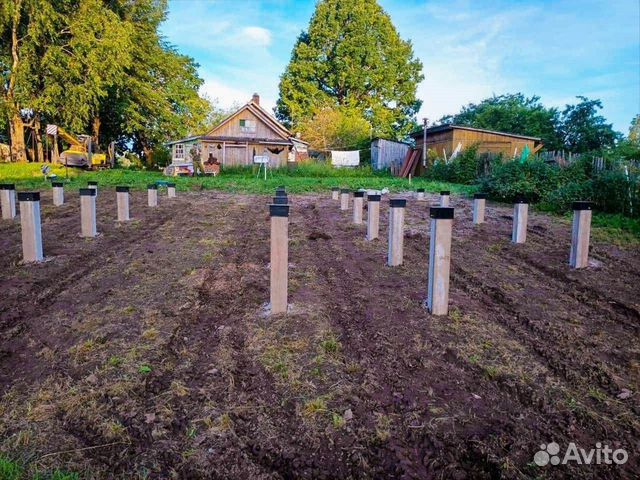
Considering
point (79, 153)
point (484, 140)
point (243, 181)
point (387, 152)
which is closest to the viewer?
point (243, 181)

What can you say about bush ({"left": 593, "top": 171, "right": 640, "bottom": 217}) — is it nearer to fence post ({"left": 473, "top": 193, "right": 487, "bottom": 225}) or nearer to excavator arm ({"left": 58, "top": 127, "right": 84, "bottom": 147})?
fence post ({"left": 473, "top": 193, "right": 487, "bottom": 225})

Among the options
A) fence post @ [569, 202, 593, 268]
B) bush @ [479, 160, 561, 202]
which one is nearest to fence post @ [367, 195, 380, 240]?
fence post @ [569, 202, 593, 268]

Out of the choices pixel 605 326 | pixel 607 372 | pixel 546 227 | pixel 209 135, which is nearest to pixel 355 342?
pixel 607 372

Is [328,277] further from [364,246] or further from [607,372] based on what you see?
[607,372]

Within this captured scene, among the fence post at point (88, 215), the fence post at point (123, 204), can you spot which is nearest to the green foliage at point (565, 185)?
the fence post at point (123, 204)

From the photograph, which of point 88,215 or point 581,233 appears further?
point 88,215

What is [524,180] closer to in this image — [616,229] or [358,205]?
[616,229]

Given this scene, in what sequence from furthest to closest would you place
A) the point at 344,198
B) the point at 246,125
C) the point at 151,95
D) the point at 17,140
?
the point at 151,95 → the point at 246,125 → the point at 17,140 → the point at 344,198

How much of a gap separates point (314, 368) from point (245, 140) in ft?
96.9

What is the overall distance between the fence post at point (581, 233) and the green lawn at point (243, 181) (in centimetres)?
1002

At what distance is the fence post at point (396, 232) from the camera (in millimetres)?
5070

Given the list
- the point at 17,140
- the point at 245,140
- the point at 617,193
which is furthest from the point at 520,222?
the point at 17,140

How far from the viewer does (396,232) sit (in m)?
5.07

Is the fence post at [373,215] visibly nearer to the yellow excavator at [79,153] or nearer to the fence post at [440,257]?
the fence post at [440,257]
